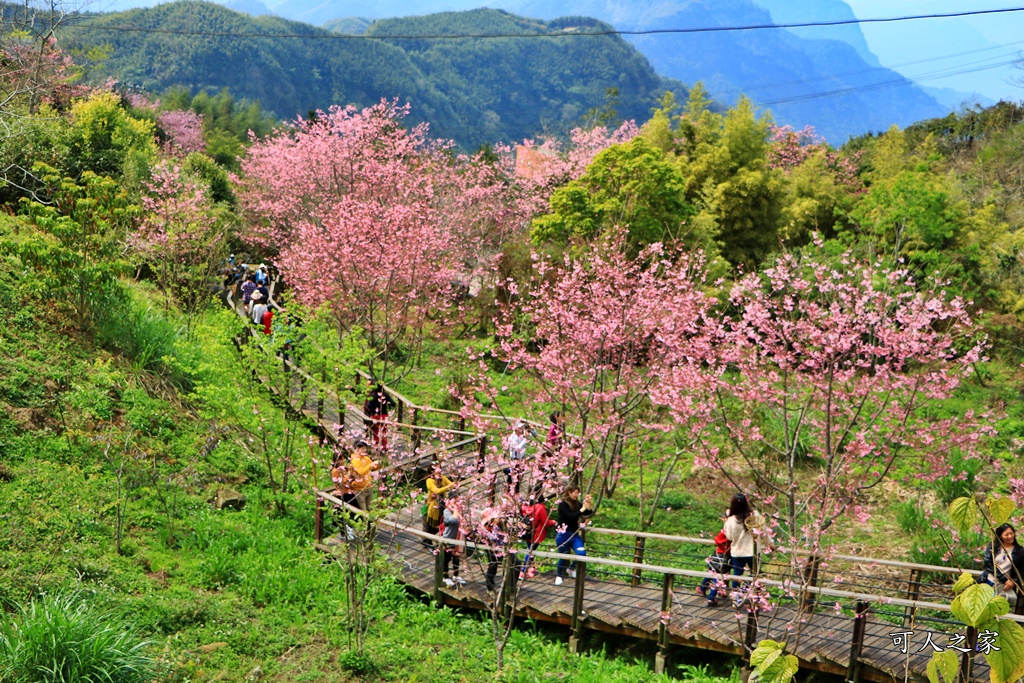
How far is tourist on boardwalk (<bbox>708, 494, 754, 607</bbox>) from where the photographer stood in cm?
877

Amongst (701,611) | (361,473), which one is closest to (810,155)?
(701,611)

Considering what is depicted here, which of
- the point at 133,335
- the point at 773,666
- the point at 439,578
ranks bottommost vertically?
the point at 439,578

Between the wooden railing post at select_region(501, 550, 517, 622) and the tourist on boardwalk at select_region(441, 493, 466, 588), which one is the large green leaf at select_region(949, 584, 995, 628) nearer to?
the wooden railing post at select_region(501, 550, 517, 622)

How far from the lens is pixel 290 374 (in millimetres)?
11719

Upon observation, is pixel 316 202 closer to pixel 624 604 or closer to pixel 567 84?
pixel 624 604

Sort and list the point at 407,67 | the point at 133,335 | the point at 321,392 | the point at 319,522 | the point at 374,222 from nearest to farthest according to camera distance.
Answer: the point at 319,522 < the point at 321,392 < the point at 133,335 < the point at 374,222 < the point at 407,67

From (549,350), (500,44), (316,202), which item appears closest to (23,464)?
(549,350)

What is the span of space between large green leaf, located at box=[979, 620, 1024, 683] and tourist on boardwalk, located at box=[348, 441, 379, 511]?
6.99m

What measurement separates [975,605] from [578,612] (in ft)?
23.2

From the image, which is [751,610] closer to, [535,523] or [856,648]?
[856,648]

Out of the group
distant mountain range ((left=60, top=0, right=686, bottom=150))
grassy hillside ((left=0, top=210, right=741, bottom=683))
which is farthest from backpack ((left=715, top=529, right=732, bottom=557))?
distant mountain range ((left=60, top=0, right=686, bottom=150))

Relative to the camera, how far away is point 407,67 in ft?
402

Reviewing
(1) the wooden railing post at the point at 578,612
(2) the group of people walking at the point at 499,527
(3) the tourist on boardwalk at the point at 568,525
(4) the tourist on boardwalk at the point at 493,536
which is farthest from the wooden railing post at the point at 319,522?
(1) the wooden railing post at the point at 578,612

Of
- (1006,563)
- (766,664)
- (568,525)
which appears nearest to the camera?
(766,664)
